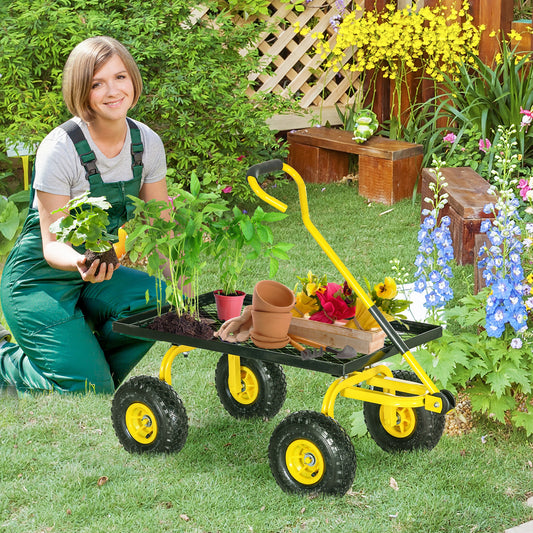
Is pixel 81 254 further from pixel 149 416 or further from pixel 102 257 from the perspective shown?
pixel 149 416

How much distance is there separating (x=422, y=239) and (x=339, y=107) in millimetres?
4460

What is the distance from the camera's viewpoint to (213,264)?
5.09m

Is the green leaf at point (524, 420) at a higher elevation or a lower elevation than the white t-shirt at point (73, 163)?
lower

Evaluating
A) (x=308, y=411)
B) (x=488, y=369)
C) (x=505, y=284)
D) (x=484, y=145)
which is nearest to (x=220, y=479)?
(x=308, y=411)

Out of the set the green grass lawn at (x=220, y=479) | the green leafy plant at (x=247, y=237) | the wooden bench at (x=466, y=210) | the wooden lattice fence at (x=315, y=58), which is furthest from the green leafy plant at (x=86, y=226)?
the wooden lattice fence at (x=315, y=58)

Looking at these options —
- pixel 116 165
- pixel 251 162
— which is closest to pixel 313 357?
pixel 116 165

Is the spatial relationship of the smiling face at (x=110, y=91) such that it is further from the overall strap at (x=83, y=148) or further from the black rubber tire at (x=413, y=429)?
the black rubber tire at (x=413, y=429)

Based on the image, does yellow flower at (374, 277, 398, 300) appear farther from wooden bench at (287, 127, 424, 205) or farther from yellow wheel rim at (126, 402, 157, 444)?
wooden bench at (287, 127, 424, 205)

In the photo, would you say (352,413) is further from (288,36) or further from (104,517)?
(288,36)

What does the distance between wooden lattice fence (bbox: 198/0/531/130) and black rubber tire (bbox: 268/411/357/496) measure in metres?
4.33

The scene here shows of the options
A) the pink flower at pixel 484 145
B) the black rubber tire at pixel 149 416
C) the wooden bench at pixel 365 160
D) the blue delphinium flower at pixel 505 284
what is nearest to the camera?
the black rubber tire at pixel 149 416

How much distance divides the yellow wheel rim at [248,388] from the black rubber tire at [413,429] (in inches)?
17.6

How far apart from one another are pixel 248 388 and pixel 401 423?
604mm

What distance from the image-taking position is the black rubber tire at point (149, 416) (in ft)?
9.15
